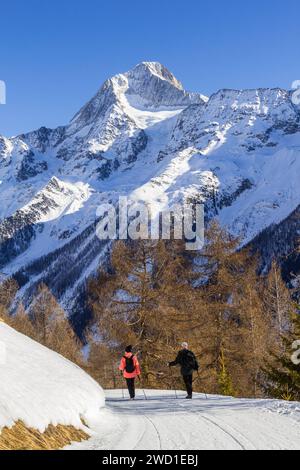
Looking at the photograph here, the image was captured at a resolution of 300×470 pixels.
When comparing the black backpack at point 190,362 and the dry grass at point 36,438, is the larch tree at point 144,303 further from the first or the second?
the dry grass at point 36,438

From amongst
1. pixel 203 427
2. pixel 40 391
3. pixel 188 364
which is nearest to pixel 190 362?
pixel 188 364

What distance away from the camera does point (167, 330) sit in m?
26.0

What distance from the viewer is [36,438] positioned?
793cm

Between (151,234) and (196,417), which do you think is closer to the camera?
(196,417)

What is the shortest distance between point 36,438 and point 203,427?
3.64 metres

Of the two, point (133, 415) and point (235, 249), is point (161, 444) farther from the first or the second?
point (235, 249)

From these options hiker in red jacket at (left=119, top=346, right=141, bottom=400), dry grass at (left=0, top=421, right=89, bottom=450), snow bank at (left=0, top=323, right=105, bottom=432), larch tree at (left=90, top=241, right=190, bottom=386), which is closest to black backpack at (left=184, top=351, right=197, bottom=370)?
hiker in red jacket at (left=119, top=346, right=141, bottom=400)

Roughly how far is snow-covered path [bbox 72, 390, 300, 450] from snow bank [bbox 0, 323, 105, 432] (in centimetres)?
60

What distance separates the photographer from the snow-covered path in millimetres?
8570

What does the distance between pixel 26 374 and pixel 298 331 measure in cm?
1232

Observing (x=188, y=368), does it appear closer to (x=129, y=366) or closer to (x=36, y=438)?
(x=129, y=366)

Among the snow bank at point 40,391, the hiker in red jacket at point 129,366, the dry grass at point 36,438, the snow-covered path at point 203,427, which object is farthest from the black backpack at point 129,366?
the dry grass at point 36,438

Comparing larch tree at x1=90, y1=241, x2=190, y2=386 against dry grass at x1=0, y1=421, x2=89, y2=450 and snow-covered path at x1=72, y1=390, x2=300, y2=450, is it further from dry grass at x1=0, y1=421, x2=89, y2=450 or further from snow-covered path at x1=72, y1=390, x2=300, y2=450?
dry grass at x1=0, y1=421, x2=89, y2=450
